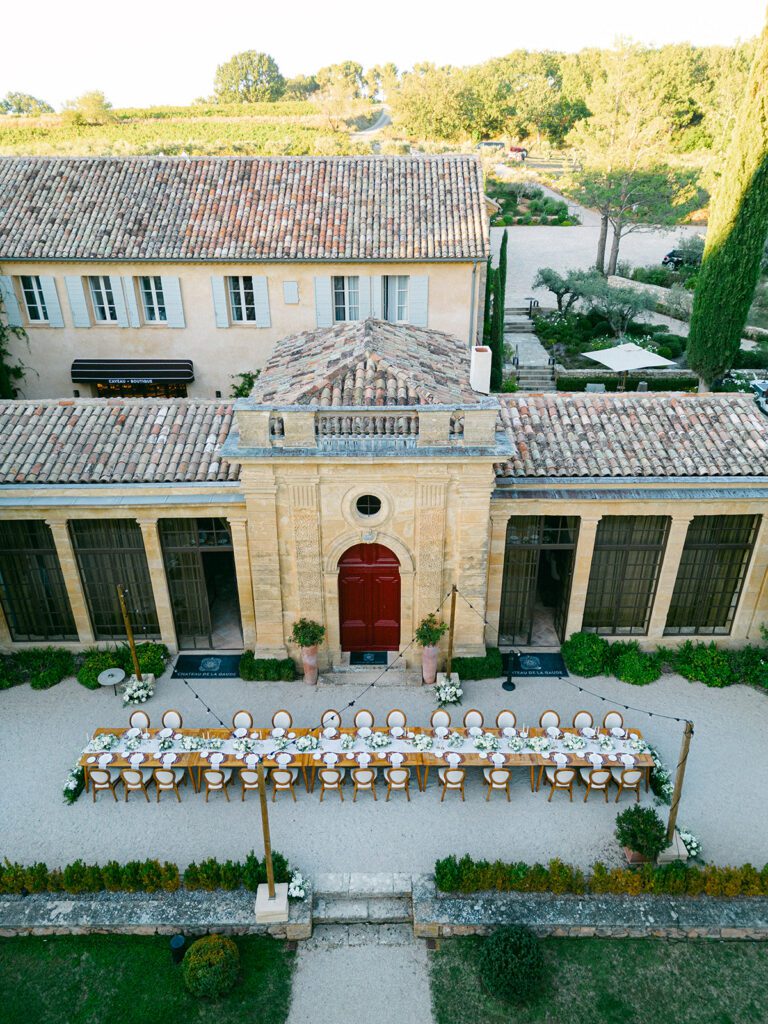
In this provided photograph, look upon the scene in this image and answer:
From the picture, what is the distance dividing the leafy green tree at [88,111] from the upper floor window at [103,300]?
67864 mm

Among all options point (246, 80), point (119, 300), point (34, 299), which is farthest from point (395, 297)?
point (246, 80)

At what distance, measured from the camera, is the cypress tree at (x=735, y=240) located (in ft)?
83.1

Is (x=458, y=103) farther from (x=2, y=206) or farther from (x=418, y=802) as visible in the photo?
(x=418, y=802)

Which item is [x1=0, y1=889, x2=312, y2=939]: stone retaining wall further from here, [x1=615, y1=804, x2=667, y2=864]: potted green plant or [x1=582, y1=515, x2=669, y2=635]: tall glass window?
[x1=582, y1=515, x2=669, y2=635]: tall glass window

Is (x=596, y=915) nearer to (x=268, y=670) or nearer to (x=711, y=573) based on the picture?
(x=268, y=670)

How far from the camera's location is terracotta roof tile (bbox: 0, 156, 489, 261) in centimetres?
2675

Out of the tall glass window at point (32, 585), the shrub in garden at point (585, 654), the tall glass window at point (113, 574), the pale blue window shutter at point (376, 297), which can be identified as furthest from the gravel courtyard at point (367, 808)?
the pale blue window shutter at point (376, 297)

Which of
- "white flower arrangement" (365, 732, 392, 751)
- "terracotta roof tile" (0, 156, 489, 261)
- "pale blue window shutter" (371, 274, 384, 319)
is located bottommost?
"white flower arrangement" (365, 732, 392, 751)

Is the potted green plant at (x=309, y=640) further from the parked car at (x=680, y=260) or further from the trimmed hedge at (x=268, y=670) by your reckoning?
the parked car at (x=680, y=260)

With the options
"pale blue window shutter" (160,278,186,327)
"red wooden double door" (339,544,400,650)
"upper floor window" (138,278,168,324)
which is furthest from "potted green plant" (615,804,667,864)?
"upper floor window" (138,278,168,324)

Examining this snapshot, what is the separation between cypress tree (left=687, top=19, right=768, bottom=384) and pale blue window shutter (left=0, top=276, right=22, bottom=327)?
27288 mm

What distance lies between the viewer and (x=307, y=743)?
51.5 feet

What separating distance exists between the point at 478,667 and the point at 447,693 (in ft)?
4.13

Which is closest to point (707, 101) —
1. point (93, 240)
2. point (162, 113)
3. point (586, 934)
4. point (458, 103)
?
point (458, 103)
